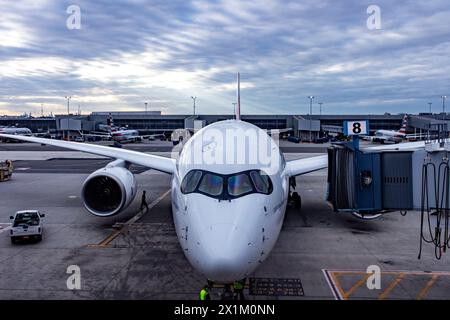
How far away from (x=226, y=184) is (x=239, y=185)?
32cm

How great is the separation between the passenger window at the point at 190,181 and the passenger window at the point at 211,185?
19cm

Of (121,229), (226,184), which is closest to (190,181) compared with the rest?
→ (226,184)

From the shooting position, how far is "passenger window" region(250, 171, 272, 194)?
10078mm

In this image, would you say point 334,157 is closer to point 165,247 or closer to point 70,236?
point 165,247

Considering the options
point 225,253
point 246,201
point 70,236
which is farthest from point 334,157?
point 70,236

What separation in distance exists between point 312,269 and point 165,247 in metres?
5.63

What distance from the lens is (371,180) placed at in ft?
43.5

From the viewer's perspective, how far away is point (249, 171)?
10.3 metres

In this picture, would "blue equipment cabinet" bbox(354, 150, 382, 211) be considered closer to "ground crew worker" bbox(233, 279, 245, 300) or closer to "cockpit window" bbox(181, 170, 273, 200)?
"cockpit window" bbox(181, 170, 273, 200)

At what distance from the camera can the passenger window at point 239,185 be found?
31.9 feet
